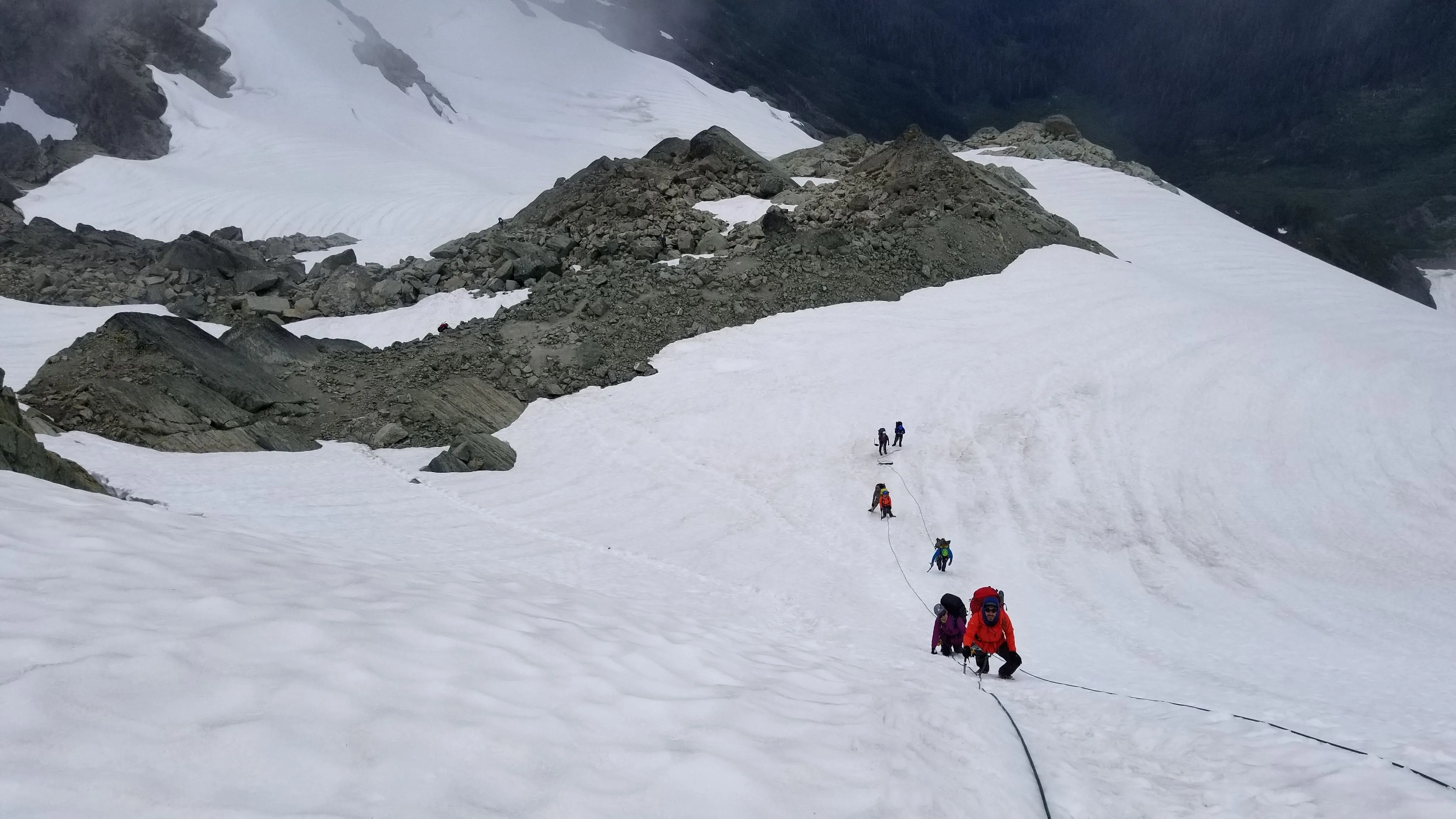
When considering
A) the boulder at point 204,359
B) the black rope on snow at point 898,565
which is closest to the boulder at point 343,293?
the boulder at point 204,359

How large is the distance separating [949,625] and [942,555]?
431 cm

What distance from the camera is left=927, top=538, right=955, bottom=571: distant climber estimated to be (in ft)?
41.8

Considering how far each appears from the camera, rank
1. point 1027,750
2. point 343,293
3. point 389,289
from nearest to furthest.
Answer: point 1027,750, point 343,293, point 389,289

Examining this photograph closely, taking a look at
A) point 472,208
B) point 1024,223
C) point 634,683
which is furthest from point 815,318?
point 472,208

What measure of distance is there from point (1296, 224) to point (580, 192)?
76.9 m

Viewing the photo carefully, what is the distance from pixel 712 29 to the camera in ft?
339

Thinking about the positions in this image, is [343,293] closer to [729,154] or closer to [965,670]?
[729,154]

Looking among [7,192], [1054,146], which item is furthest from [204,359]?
[1054,146]

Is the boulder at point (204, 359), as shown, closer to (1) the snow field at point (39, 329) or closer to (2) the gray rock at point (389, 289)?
(1) the snow field at point (39, 329)

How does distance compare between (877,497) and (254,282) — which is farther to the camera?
(254,282)

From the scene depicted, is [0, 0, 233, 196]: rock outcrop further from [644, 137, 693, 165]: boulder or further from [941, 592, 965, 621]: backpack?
[941, 592, 965, 621]: backpack

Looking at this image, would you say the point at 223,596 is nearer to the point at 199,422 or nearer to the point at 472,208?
the point at 199,422

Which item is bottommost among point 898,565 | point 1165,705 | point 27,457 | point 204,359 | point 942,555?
point 27,457

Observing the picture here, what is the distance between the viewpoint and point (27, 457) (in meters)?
8.52
